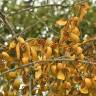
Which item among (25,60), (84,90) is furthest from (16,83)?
(84,90)

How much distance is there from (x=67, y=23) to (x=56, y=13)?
3689mm

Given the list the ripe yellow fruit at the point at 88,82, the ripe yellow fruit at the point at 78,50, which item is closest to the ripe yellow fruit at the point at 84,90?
the ripe yellow fruit at the point at 88,82

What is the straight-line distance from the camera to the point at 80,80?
1566 mm

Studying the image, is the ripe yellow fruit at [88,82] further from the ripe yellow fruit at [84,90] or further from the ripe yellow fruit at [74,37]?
the ripe yellow fruit at [74,37]

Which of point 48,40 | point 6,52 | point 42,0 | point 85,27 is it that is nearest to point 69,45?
point 48,40

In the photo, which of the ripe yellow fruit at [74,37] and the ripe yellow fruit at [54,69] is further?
the ripe yellow fruit at [74,37]

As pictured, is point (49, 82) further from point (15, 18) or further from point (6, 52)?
point (15, 18)

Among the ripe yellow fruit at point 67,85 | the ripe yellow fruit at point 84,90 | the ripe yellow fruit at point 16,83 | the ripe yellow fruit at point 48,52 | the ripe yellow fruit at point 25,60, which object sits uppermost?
the ripe yellow fruit at point 48,52

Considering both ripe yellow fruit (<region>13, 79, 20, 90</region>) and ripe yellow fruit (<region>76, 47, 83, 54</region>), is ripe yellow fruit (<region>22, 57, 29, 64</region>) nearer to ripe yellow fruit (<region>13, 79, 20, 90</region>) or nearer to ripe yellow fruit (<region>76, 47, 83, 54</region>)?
ripe yellow fruit (<region>13, 79, 20, 90</region>)

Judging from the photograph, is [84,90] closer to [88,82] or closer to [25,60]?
[88,82]

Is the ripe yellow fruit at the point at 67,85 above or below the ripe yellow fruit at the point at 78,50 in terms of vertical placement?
below

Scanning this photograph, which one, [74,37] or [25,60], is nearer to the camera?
[25,60]

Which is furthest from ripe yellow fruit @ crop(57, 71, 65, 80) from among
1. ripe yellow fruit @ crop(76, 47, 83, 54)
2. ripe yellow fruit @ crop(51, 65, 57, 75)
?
ripe yellow fruit @ crop(76, 47, 83, 54)

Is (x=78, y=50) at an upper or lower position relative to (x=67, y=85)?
upper
